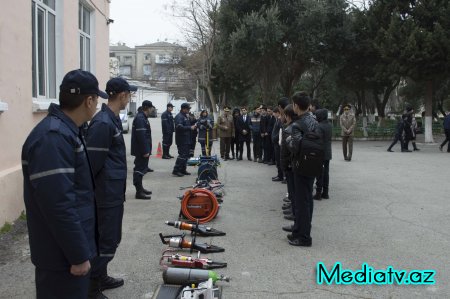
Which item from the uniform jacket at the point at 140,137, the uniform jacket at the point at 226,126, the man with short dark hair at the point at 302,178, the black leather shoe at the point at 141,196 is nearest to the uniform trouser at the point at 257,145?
the uniform jacket at the point at 226,126

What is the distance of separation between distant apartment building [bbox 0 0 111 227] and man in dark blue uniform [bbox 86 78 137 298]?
277 cm

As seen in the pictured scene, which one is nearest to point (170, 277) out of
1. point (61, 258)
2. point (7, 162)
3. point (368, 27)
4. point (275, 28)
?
point (61, 258)

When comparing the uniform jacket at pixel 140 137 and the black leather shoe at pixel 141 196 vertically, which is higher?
the uniform jacket at pixel 140 137

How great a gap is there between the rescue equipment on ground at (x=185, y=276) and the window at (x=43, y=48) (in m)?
5.16

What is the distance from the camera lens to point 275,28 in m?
22.6

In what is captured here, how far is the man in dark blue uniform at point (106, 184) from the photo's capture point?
4191mm

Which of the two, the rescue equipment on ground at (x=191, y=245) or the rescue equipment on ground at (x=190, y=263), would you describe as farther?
the rescue equipment on ground at (x=191, y=245)

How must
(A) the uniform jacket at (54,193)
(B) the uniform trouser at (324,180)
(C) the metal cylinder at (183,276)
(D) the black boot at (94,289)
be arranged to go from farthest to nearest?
(B) the uniform trouser at (324,180), (C) the metal cylinder at (183,276), (D) the black boot at (94,289), (A) the uniform jacket at (54,193)

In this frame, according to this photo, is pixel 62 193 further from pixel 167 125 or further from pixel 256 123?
pixel 256 123

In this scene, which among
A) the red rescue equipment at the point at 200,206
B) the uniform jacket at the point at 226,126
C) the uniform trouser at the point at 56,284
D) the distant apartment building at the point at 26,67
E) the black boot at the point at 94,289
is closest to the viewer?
the uniform trouser at the point at 56,284

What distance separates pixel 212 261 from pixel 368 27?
2250 centimetres

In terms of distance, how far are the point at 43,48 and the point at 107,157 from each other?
17.2 ft

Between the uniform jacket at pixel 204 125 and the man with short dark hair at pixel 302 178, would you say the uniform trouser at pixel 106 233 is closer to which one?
the man with short dark hair at pixel 302 178

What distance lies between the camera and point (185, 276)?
4.45 meters
